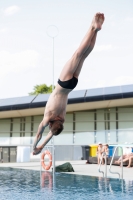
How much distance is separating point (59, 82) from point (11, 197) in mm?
4321

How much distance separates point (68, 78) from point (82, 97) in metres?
19.2

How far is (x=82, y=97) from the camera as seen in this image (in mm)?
25016

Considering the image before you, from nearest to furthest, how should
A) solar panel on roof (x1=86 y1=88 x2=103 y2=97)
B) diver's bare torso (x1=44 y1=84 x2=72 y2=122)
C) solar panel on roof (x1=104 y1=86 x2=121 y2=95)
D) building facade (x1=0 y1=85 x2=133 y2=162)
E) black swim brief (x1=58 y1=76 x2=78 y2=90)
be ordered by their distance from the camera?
black swim brief (x1=58 y1=76 x2=78 y2=90)
diver's bare torso (x1=44 y1=84 x2=72 y2=122)
building facade (x1=0 y1=85 x2=133 y2=162)
solar panel on roof (x1=104 y1=86 x2=121 y2=95)
solar panel on roof (x1=86 y1=88 x2=103 y2=97)

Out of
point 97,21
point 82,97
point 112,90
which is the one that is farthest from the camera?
point 112,90

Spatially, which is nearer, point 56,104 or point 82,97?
point 56,104

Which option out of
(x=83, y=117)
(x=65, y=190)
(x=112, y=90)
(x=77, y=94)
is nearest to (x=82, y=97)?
(x=77, y=94)

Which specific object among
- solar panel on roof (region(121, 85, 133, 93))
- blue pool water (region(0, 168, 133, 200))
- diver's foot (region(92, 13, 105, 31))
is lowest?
→ blue pool water (region(0, 168, 133, 200))

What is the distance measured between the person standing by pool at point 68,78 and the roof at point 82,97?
18730mm

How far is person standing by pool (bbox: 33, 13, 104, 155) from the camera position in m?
→ 5.66

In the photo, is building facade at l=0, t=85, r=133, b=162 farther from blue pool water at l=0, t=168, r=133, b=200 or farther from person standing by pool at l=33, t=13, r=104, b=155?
person standing by pool at l=33, t=13, r=104, b=155

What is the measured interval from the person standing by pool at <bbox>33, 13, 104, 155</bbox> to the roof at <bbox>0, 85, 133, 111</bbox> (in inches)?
737

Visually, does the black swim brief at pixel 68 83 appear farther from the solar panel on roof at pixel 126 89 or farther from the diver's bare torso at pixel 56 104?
the solar panel on roof at pixel 126 89

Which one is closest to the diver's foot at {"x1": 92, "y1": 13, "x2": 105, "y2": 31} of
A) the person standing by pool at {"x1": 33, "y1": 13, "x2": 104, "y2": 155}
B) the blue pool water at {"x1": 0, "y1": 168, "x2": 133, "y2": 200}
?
the person standing by pool at {"x1": 33, "y1": 13, "x2": 104, "y2": 155}

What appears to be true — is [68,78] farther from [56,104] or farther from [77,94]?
[77,94]
